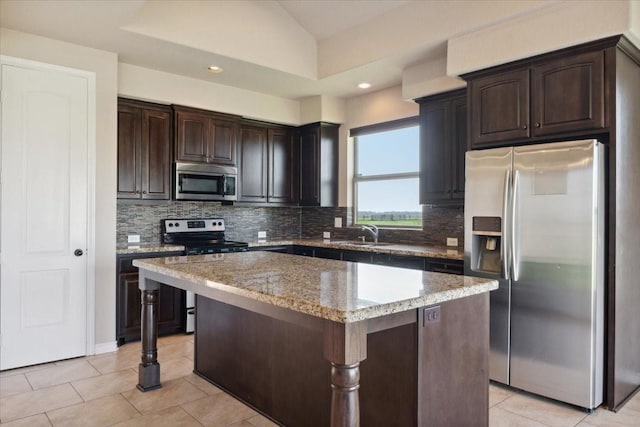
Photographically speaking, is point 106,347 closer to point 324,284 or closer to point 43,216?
point 43,216

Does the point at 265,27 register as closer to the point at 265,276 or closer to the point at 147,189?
the point at 147,189

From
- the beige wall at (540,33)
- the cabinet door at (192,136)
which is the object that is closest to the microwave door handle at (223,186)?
the cabinet door at (192,136)

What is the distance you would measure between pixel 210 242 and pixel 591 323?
11.7ft

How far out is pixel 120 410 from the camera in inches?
109

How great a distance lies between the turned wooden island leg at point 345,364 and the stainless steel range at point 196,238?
3.04 meters

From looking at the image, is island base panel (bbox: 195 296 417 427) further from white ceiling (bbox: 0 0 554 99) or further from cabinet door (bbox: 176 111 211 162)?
white ceiling (bbox: 0 0 554 99)

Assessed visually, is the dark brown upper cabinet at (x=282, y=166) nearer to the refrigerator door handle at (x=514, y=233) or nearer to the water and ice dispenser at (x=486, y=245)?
the water and ice dispenser at (x=486, y=245)

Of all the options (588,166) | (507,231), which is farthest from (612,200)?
(507,231)

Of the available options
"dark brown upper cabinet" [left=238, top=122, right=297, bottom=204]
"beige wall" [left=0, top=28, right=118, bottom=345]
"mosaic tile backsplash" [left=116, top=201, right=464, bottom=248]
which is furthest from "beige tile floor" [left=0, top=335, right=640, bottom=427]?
"dark brown upper cabinet" [left=238, top=122, right=297, bottom=204]

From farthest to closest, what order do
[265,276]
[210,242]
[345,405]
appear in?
[210,242] → [265,276] → [345,405]

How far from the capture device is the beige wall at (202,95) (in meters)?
4.35

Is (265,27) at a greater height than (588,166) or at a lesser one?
greater

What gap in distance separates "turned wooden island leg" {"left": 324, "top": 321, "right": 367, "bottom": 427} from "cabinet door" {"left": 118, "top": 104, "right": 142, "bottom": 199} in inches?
135

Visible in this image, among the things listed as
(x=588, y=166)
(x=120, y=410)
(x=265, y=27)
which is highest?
(x=265, y=27)
